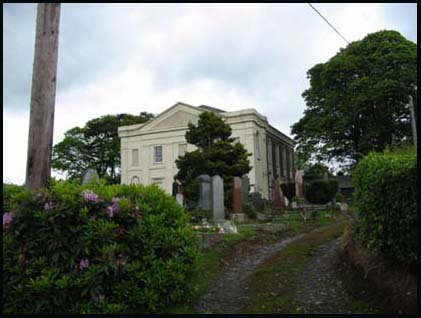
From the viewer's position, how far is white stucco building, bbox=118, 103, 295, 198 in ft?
136

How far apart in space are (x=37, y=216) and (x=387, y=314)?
4059 mm

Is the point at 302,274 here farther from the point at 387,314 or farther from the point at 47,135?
the point at 47,135

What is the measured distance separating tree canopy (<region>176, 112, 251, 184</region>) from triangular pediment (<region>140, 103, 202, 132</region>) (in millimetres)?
14216

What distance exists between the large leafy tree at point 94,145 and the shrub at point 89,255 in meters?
49.1

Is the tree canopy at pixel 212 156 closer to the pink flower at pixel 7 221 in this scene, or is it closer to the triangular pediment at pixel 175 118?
the triangular pediment at pixel 175 118

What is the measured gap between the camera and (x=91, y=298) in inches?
196

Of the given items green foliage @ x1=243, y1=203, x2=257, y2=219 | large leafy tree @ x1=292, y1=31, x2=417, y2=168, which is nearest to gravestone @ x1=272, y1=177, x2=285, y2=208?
large leafy tree @ x1=292, y1=31, x2=417, y2=168

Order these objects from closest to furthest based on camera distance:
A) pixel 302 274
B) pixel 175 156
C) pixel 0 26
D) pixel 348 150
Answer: pixel 0 26, pixel 302 274, pixel 348 150, pixel 175 156

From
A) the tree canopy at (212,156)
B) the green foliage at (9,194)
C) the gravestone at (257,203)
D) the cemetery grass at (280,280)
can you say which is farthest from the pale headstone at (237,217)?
the green foliage at (9,194)

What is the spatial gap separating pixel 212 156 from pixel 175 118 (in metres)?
18.1

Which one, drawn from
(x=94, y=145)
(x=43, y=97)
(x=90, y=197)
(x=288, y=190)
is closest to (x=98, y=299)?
(x=90, y=197)

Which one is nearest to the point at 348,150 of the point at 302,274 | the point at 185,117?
the point at 185,117

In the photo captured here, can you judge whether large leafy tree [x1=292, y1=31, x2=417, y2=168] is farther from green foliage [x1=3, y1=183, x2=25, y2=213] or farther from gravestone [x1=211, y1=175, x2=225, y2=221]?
green foliage [x1=3, y1=183, x2=25, y2=213]

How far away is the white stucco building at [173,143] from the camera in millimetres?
41500
